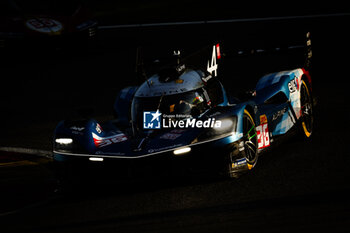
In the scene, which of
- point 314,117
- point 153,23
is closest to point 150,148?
point 314,117

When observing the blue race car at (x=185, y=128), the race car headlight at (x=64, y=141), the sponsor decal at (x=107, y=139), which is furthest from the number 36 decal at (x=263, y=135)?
the race car headlight at (x=64, y=141)

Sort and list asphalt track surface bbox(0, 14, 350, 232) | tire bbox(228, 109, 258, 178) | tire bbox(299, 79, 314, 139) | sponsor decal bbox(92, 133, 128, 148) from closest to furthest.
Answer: asphalt track surface bbox(0, 14, 350, 232)
tire bbox(228, 109, 258, 178)
sponsor decal bbox(92, 133, 128, 148)
tire bbox(299, 79, 314, 139)

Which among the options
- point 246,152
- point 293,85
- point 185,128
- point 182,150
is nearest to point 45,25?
point 293,85

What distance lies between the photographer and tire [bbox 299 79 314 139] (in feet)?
33.2

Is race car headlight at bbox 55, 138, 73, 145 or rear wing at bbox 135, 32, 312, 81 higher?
rear wing at bbox 135, 32, 312, 81

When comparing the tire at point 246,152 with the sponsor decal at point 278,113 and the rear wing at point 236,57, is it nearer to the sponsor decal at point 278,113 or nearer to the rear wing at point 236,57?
the sponsor decal at point 278,113

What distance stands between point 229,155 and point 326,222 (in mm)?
1783

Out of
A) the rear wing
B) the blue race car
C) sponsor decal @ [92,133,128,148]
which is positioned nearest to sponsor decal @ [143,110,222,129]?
the blue race car

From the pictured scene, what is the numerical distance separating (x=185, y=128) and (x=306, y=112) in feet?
9.41

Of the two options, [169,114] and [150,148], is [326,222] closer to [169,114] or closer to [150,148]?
[150,148]

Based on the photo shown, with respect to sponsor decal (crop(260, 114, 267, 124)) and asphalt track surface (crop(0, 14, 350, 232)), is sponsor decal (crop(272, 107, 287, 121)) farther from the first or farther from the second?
asphalt track surface (crop(0, 14, 350, 232))

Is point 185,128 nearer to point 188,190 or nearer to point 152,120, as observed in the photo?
point 152,120

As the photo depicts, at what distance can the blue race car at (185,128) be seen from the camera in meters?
7.77

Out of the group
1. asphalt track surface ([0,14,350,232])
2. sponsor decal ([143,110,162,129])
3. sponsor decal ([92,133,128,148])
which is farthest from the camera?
sponsor decal ([143,110,162,129])
